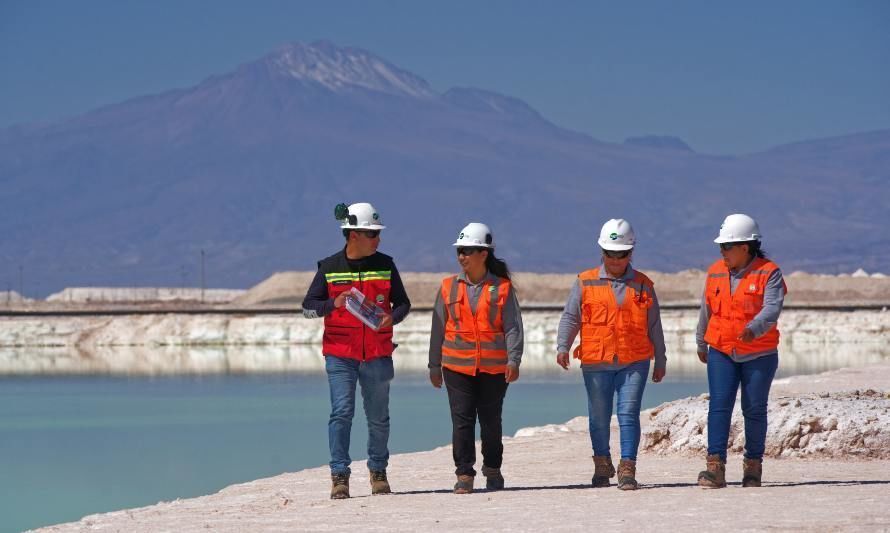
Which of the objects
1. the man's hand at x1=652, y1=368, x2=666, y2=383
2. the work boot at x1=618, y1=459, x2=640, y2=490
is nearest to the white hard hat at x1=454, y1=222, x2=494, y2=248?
the man's hand at x1=652, y1=368, x2=666, y2=383

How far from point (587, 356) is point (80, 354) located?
4368cm

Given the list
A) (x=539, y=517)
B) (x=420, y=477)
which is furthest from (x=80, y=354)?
(x=539, y=517)

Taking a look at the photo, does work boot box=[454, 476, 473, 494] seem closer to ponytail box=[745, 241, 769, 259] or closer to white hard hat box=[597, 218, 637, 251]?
white hard hat box=[597, 218, 637, 251]

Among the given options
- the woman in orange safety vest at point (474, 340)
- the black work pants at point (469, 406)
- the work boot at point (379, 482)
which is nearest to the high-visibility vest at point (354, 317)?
the woman in orange safety vest at point (474, 340)

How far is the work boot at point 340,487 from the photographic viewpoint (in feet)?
32.1

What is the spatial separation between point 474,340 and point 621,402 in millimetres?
935

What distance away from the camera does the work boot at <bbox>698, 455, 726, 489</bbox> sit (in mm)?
9398

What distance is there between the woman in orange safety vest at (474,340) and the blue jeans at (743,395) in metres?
1.16

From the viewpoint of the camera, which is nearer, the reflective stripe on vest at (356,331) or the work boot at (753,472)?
the work boot at (753,472)

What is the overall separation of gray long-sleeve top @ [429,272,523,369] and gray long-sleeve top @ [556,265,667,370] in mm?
246

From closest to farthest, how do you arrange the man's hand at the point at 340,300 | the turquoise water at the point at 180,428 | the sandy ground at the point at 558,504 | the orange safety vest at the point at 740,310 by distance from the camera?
the sandy ground at the point at 558,504 < the orange safety vest at the point at 740,310 < the man's hand at the point at 340,300 < the turquoise water at the point at 180,428

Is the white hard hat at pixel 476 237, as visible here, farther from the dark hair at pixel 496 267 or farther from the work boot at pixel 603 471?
the work boot at pixel 603 471

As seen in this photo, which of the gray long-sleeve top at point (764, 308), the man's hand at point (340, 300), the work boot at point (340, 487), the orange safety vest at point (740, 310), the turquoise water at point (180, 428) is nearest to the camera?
the gray long-sleeve top at point (764, 308)

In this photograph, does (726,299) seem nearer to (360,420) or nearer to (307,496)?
(307,496)
